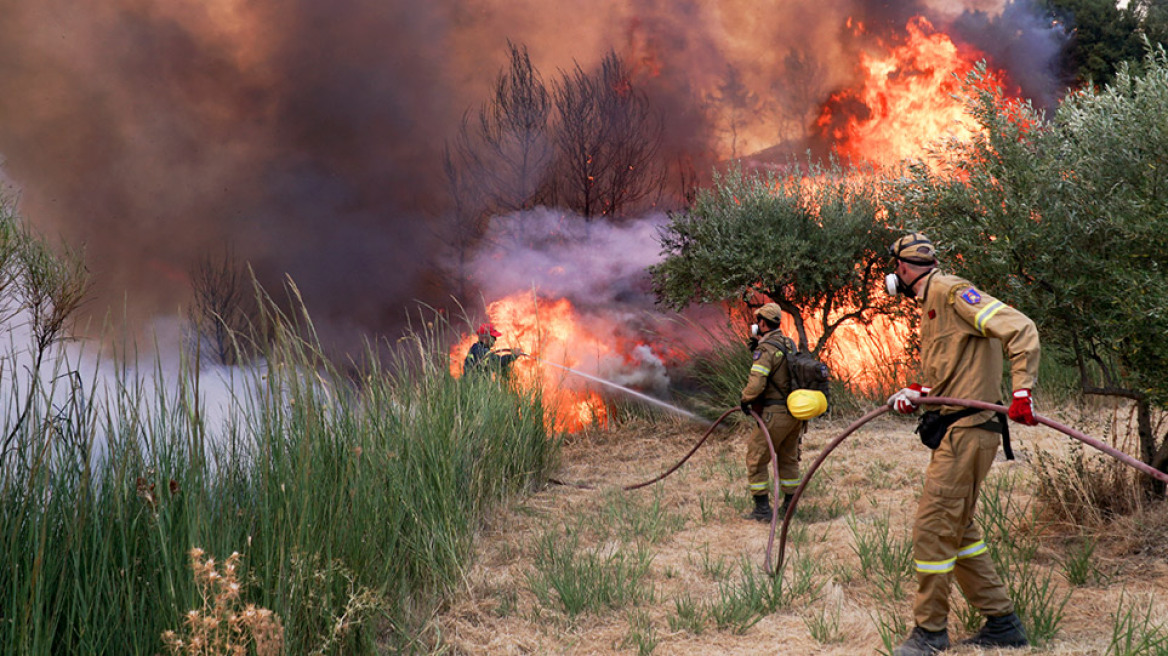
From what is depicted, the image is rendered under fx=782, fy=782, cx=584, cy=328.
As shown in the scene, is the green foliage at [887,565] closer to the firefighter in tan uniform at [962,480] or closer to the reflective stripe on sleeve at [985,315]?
the firefighter in tan uniform at [962,480]

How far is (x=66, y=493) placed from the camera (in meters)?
2.84

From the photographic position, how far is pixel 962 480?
12.2ft

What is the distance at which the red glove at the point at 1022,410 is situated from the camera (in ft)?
10.8

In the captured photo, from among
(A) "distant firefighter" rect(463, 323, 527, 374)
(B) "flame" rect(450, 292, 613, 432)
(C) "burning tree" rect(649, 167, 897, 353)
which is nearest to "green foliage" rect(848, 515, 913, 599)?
(A) "distant firefighter" rect(463, 323, 527, 374)

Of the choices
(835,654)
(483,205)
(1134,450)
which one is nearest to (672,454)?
(1134,450)

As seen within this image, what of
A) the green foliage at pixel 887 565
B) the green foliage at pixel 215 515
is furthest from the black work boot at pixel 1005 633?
the green foliage at pixel 215 515

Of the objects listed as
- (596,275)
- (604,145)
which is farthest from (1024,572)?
(604,145)

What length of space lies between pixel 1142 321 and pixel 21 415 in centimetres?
577

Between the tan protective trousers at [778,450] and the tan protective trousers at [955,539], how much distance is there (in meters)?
2.95

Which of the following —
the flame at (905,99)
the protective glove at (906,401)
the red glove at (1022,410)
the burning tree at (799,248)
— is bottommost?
the red glove at (1022,410)

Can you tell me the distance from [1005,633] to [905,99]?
652 inches

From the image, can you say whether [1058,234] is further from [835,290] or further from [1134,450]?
[835,290]

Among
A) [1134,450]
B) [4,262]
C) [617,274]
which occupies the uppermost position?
[617,274]

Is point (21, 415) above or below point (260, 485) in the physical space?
above
